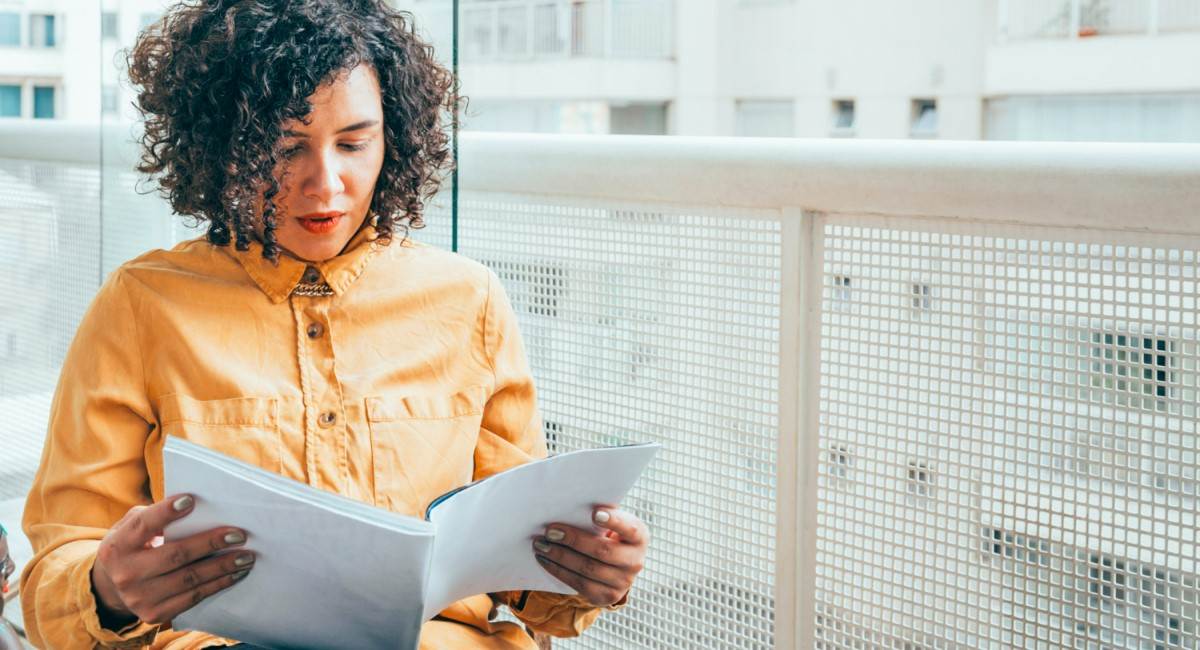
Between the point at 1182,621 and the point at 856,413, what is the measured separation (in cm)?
35

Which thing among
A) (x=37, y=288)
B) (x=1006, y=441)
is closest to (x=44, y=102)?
(x=37, y=288)

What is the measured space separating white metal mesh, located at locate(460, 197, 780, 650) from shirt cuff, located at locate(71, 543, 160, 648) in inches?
26.4

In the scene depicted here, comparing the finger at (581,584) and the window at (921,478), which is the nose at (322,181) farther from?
the window at (921,478)

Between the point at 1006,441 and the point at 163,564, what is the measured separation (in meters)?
0.75

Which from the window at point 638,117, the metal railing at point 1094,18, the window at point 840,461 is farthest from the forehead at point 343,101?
the window at point 638,117

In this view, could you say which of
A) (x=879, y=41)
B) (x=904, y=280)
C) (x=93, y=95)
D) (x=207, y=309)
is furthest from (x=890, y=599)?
(x=879, y=41)

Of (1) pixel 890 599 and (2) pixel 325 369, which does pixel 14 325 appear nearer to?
(2) pixel 325 369

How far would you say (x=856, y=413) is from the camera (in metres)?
1.30

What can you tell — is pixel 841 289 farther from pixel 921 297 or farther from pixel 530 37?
pixel 530 37

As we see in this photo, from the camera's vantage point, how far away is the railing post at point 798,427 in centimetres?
132

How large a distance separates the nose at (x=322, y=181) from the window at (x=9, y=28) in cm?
101

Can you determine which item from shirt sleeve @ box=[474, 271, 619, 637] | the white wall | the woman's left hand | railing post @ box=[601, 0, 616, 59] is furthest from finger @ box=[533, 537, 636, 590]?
railing post @ box=[601, 0, 616, 59]

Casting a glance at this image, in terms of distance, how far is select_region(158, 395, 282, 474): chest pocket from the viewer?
1011 millimetres

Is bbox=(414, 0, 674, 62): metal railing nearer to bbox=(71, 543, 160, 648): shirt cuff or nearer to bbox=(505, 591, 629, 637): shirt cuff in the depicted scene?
bbox=(505, 591, 629, 637): shirt cuff
